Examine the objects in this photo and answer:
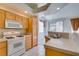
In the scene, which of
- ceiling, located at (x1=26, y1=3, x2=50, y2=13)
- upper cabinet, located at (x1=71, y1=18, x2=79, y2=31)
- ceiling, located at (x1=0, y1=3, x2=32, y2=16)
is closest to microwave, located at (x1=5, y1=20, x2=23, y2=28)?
ceiling, located at (x1=0, y1=3, x2=32, y2=16)

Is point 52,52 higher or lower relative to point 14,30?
lower

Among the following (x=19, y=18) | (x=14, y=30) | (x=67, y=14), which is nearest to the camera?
(x=67, y=14)

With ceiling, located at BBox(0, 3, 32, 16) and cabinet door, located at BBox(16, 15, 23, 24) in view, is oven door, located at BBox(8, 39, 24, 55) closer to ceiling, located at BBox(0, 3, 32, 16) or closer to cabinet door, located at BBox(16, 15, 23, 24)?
cabinet door, located at BBox(16, 15, 23, 24)

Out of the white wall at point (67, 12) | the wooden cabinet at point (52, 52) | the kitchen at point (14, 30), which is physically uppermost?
the white wall at point (67, 12)

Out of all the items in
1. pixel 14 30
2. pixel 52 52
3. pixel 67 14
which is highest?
pixel 67 14

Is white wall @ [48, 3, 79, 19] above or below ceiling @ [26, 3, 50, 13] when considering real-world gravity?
below

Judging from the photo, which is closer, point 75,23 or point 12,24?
point 75,23

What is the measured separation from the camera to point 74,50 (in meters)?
1.33

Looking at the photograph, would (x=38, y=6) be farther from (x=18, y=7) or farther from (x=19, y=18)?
(x=19, y=18)

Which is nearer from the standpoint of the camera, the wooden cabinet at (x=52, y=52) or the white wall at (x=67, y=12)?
the wooden cabinet at (x=52, y=52)

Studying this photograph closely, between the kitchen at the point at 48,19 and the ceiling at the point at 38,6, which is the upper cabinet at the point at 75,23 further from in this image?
the ceiling at the point at 38,6

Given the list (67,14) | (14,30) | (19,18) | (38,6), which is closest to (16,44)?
(14,30)

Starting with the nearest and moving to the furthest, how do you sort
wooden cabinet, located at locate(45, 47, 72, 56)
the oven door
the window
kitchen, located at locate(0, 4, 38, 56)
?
wooden cabinet, located at locate(45, 47, 72, 56) < the window < kitchen, located at locate(0, 4, 38, 56) < the oven door

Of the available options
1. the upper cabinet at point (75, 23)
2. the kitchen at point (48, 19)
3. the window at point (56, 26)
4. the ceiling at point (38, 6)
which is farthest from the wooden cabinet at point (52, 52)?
the ceiling at point (38, 6)
